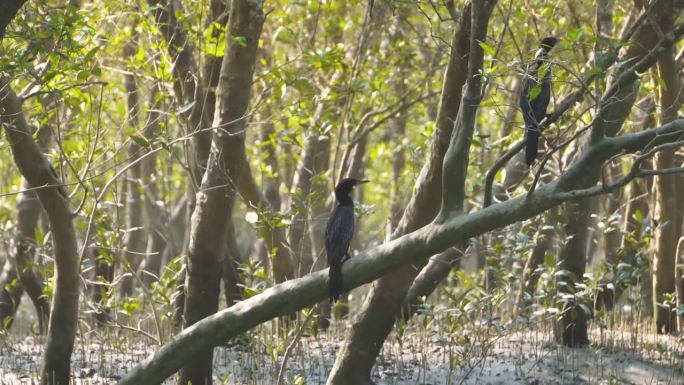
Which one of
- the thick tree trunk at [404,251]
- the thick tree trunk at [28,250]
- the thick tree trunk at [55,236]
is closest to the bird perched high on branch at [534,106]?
the thick tree trunk at [404,251]

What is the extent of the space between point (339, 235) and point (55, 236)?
2.45 metres

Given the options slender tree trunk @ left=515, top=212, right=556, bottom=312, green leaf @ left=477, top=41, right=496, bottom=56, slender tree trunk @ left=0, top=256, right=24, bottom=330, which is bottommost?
slender tree trunk @ left=0, top=256, right=24, bottom=330

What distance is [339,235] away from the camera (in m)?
8.01

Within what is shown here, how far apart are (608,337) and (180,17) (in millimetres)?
6127

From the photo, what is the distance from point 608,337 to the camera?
1091cm

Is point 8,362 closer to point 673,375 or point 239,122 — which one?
point 239,122

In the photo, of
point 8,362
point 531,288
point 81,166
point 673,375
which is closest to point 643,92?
point 531,288

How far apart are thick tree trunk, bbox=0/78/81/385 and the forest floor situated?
906 mm

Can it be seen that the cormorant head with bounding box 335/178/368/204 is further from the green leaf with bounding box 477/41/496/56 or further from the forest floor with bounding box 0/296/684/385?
the green leaf with bounding box 477/41/496/56

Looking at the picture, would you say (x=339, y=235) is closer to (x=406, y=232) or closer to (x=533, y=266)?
(x=406, y=232)

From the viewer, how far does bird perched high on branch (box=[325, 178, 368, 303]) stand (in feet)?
21.6

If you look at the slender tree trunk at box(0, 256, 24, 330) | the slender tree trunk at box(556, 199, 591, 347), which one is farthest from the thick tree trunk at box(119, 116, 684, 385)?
the slender tree trunk at box(0, 256, 24, 330)

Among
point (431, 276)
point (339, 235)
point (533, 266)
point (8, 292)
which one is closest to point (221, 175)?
point (339, 235)

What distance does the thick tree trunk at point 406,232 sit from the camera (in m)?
7.68
